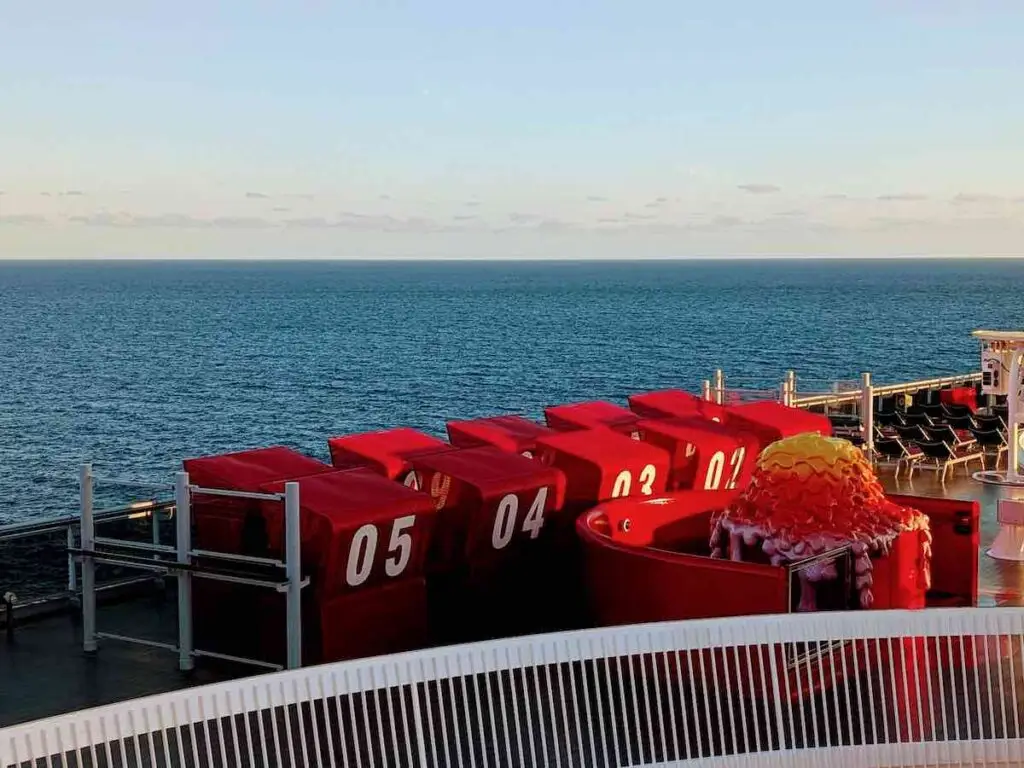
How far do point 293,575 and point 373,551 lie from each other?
0.92m

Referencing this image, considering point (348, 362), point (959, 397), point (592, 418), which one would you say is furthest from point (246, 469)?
point (348, 362)

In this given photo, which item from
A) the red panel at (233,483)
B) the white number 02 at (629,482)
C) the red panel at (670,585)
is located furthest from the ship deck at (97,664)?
the white number 02 at (629,482)

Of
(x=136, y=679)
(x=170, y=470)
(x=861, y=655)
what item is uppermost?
(x=861, y=655)

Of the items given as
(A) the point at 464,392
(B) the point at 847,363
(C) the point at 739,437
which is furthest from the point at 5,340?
(C) the point at 739,437

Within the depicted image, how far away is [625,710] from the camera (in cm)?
732

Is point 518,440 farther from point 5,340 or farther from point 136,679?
point 5,340

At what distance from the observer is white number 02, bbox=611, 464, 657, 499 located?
13930 millimetres

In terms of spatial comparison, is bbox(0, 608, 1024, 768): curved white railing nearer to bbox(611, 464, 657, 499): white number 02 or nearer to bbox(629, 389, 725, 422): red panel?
bbox(611, 464, 657, 499): white number 02

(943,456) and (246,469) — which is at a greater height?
(246,469)

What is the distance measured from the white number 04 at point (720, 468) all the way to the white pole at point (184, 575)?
7.28 m

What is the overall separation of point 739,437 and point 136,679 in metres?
8.62

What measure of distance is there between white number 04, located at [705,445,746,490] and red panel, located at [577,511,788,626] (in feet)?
16.0

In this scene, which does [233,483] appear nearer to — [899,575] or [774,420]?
[899,575]

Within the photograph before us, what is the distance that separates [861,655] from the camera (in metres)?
8.82
